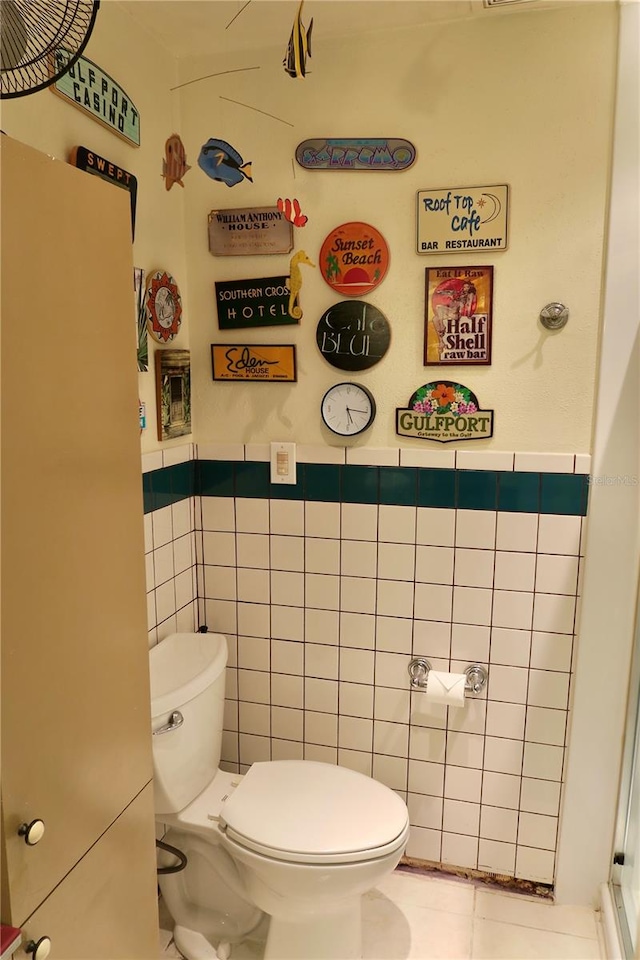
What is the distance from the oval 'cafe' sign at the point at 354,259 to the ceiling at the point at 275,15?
50 centimetres

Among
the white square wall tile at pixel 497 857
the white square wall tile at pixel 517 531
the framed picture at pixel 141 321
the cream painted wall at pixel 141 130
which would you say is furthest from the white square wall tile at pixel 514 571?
the framed picture at pixel 141 321

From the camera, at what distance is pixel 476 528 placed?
1856 millimetres

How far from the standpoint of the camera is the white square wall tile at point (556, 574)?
1.79 meters

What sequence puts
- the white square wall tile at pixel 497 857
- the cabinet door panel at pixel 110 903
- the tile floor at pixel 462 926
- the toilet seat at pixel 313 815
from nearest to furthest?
the cabinet door panel at pixel 110 903
the toilet seat at pixel 313 815
the tile floor at pixel 462 926
the white square wall tile at pixel 497 857

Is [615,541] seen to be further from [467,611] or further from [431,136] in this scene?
[431,136]

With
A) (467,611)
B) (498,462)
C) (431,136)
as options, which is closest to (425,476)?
(498,462)

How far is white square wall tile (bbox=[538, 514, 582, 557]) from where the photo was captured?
1.78 metres

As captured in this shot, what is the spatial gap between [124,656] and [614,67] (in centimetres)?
178

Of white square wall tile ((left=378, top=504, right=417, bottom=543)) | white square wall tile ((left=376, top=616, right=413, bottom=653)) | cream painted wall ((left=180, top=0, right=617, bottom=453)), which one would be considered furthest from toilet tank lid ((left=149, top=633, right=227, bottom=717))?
cream painted wall ((left=180, top=0, right=617, bottom=453))

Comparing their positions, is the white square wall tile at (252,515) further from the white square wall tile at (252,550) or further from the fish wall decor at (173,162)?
the fish wall decor at (173,162)

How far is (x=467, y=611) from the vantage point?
190cm

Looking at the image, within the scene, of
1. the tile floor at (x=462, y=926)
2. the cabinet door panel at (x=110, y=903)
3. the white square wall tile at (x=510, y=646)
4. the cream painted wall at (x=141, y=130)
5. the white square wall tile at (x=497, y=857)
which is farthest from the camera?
the white square wall tile at (x=497, y=857)

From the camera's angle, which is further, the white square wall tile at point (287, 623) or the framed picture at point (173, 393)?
the white square wall tile at point (287, 623)

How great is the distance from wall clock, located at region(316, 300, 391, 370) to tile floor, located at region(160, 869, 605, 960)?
1.60m
